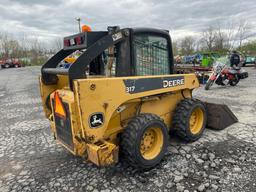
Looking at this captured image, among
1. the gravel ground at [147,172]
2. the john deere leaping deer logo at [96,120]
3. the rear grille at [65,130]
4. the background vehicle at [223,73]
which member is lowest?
the gravel ground at [147,172]

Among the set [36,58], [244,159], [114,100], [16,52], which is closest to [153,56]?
[114,100]

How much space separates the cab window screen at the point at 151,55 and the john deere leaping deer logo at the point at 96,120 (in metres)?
0.92

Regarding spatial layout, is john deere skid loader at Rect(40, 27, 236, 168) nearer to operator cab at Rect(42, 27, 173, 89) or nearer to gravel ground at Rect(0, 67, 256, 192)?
operator cab at Rect(42, 27, 173, 89)

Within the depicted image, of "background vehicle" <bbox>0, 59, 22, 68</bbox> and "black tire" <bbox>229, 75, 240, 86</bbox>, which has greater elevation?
"background vehicle" <bbox>0, 59, 22, 68</bbox>

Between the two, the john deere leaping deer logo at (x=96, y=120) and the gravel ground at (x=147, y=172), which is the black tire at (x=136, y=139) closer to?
the gravel ground at (x=147, y=172)

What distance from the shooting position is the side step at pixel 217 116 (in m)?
4.16

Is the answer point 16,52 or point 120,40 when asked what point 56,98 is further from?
point 16,52

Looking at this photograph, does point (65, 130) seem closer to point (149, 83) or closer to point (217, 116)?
point (149, 83)

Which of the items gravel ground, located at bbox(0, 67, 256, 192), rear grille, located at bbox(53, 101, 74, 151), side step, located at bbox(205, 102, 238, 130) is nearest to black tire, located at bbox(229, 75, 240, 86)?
gravel ground, located at bbox(0, 67, 256, 192)

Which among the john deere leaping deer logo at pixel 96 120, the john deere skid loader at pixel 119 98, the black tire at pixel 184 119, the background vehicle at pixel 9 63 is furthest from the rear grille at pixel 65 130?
the background vehicle at pixel 9 63

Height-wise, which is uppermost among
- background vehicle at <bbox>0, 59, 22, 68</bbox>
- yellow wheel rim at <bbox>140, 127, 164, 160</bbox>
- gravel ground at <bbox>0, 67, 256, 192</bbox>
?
background vehicle at <bbox>0, 59, 22, 68</bbox>

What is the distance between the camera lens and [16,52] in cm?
5109

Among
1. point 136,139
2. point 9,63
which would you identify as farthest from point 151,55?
point 9,63

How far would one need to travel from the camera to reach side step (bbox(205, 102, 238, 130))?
4.16 metres
